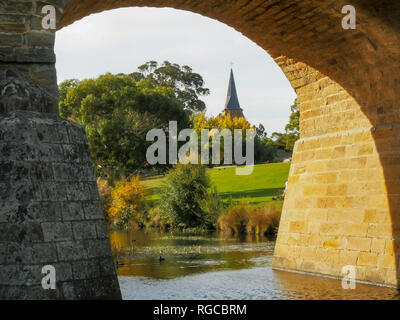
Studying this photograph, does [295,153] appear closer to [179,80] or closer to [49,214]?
[49,214]

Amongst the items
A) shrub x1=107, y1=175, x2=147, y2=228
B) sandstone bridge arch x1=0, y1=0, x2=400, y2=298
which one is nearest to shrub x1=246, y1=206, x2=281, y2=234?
shrub x1=107, y1=175, x2=147, y2=228

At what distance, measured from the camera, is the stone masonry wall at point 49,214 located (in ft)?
16.3

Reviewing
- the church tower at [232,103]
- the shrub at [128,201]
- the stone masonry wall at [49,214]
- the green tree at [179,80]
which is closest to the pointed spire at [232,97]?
the church tower at [232,103]

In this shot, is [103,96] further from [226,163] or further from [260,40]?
[260,40]

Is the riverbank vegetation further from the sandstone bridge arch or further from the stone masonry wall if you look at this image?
the stone masonry wall

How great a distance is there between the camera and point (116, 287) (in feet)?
18.1

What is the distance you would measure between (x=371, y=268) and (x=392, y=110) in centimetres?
237

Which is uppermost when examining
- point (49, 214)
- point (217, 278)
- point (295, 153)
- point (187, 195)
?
point (295, 153)

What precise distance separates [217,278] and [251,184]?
89.9ft

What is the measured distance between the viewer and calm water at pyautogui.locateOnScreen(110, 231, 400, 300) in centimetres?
810

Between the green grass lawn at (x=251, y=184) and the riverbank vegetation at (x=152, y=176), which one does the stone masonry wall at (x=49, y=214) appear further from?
the green grass lawn at (x=251, y=184)

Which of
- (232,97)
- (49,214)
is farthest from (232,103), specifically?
(49,214)

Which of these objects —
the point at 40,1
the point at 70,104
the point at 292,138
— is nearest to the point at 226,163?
the point at 292,138

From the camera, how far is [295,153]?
10906 millimetres
